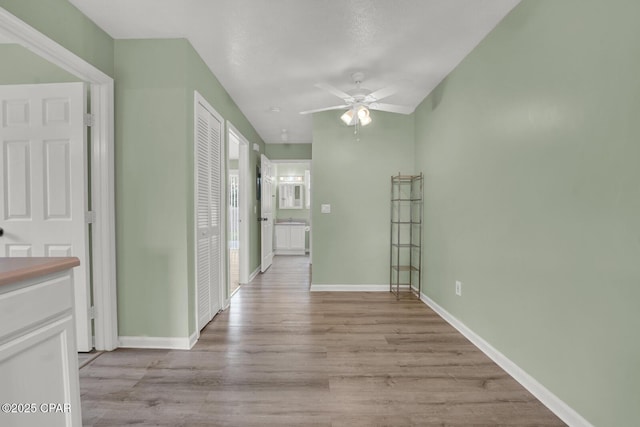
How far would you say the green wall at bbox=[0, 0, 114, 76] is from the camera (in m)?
1.52

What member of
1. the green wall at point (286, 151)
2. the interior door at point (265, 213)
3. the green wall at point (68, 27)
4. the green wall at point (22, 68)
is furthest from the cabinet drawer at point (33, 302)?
the green wall at point (286, 151)

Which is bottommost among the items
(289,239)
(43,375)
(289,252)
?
(289,252)

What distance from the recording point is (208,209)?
2.68 meters

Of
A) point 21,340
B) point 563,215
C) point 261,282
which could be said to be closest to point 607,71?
point 563,215

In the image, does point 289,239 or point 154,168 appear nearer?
point 154,168

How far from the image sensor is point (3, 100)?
2.03 m

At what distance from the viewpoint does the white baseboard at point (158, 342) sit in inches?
87.4

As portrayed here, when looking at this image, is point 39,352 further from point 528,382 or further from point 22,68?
point 528,382

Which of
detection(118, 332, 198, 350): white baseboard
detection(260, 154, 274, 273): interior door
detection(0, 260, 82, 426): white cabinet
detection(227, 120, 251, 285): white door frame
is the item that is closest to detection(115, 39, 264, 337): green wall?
detection(118, 332, 198, 350): white baseboard

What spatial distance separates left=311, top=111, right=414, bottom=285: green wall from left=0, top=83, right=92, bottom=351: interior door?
2.45m

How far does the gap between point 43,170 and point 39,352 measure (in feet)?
5.60

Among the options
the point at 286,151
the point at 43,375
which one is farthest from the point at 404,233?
the point at 43,375

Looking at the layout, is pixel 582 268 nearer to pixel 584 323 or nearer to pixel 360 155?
pixel 584 323

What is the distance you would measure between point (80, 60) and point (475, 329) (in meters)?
3.51
